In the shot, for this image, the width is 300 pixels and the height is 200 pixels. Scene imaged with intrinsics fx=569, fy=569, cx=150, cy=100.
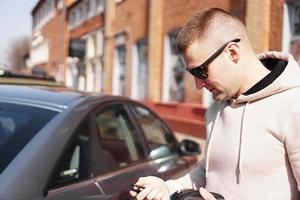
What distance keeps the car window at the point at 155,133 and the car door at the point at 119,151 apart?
0.55 feet

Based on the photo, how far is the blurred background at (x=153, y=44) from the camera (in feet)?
41.1

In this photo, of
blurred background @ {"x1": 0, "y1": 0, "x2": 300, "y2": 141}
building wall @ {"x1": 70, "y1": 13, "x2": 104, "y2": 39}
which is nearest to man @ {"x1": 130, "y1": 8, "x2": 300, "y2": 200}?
blurred background @ {"x1": 0, "y1": 0, "x2": 300, "y2": 141}

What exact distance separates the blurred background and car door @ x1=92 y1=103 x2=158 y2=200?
5202mm

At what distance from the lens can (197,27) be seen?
2.10m

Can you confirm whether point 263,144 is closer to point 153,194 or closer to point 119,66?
point 153,194

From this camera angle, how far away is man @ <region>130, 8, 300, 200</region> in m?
2.03

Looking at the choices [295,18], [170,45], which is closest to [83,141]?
[295,18]

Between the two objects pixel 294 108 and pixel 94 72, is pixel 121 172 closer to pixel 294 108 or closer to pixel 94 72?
pixel 294 108

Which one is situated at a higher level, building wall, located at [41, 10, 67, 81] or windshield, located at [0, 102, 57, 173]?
building wall, located at [41, 10, 67, 81]

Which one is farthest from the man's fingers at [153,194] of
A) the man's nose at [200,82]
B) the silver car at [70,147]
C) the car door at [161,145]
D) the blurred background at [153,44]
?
the blurred background at [153,44]

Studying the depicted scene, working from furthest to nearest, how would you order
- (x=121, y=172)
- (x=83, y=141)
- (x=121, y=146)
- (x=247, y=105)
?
(x=121, y=146)
(x=121, y=172)
(x=83, y=141)
(x=247, y=105)

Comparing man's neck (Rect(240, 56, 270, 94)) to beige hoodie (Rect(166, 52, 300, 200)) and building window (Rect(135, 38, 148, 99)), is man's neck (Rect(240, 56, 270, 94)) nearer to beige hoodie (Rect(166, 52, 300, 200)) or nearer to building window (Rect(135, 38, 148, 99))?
beige hoodie (Rect(166, 52, 300, 200))

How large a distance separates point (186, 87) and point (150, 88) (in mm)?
2677

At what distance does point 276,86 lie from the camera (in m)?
2.05
